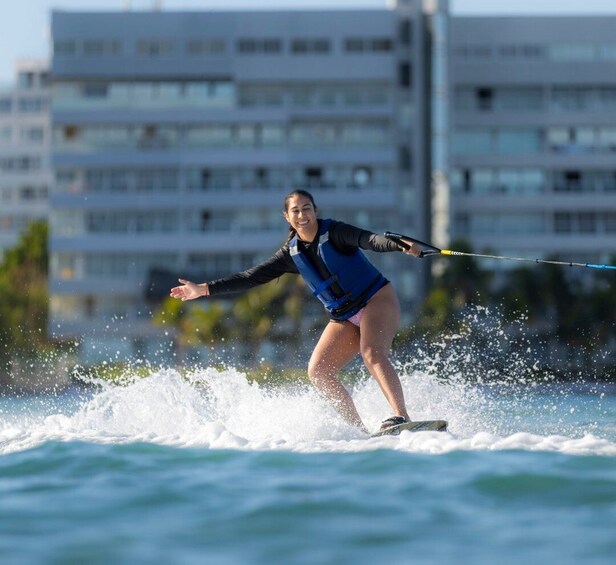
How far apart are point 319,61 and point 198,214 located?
8894 mm

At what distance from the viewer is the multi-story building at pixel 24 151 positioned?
8600 centimetres

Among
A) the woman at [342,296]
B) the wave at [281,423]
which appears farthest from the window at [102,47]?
the woman at [342,296]

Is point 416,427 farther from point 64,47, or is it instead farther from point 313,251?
point 64,47

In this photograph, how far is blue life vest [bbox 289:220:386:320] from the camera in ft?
29.5

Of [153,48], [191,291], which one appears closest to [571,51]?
[153,48]

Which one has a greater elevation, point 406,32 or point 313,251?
point 406,32

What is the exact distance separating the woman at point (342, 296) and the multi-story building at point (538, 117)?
5362 centimetres

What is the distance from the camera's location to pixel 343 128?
198ft

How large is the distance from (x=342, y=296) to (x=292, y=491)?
257cm

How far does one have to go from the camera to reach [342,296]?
9039 mm

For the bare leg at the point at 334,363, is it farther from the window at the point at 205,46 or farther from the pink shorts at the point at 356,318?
the window at the point at 205,46

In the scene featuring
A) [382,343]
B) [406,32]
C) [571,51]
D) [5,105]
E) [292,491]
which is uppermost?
[5,105]

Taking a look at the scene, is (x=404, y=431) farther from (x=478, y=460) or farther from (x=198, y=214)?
(x=198, y=214)

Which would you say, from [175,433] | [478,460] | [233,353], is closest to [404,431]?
[478,460]
